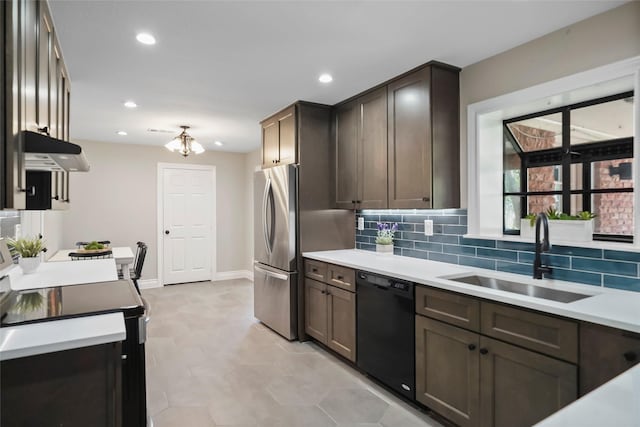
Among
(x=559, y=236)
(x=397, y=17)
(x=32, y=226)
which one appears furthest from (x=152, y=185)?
(x=559, y=236)

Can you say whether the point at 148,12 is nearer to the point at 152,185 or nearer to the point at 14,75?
the point at 14,75

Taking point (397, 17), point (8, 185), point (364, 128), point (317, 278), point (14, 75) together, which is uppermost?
point (397, 17)

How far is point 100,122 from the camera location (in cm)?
454

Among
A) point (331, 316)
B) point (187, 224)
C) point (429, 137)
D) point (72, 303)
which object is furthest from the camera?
point (187, 224)

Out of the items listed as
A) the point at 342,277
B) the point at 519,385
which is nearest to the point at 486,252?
the point at 519,385

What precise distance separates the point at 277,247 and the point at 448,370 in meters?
2.12

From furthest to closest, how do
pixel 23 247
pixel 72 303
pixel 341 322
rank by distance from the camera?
pixel 341 322, pixel 23 247, pixel 72 303

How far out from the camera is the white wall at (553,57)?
1.98m

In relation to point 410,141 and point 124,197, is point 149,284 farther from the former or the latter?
point 410,141

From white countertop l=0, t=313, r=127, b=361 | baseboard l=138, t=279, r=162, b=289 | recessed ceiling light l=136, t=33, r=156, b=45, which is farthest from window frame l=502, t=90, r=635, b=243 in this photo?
baseboard l=138, t=279, r=162, b=289

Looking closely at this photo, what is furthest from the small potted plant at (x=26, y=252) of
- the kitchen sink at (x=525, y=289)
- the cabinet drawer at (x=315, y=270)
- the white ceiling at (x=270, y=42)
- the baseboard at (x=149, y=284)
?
the baseboard at (x=149, y=284)

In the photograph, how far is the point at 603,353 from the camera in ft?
5.05

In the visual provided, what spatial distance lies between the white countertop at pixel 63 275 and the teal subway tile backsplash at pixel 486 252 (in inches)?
93.3

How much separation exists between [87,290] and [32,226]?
230 centimetres
